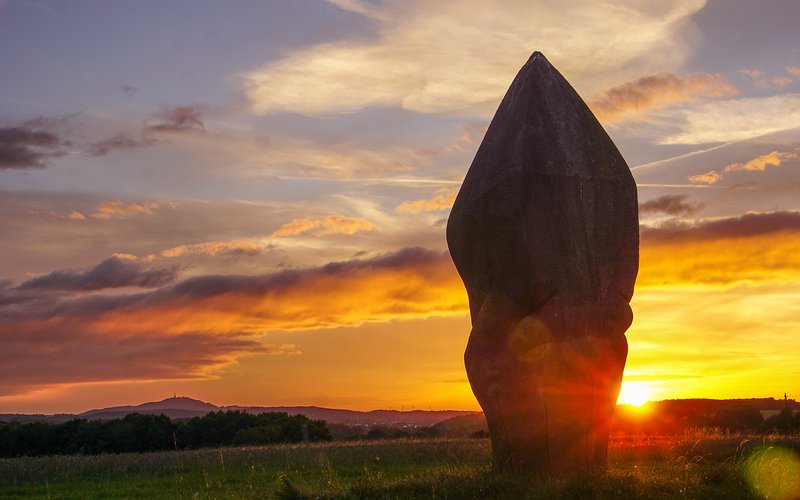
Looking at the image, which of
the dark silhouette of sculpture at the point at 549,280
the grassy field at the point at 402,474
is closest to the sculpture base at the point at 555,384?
the dark silhouette of sculpture at the point at 549,280

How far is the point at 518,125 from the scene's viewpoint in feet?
59.1

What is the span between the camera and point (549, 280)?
1694 centimetres

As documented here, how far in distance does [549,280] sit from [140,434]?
111 ft

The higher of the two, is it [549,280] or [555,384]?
[549,280]

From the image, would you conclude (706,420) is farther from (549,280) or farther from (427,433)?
(549,280)

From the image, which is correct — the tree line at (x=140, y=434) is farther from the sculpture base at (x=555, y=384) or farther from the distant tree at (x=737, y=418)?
the sculpture base at (x=555, y=384)

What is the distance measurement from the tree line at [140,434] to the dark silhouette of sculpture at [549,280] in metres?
27.4

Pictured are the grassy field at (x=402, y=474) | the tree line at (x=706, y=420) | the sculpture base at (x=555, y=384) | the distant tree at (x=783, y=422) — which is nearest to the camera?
the grassy field at (x=402, y=474)

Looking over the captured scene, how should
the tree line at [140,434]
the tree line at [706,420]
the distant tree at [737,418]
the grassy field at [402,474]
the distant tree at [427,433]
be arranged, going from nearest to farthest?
the grassy field at [402,474] < the tree line at [706,420] < the distant tree at [737,418] < the tree line at [140,434] < the distant tree at [427,433]

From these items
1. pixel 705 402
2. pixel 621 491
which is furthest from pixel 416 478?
pixel 705 402

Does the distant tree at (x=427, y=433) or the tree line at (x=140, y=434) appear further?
the distant tree at (x=427, y=433)

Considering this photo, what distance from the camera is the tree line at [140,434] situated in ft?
146

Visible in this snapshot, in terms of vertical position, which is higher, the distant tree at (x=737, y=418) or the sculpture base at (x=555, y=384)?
the sculpture base at (x=555, y=384)

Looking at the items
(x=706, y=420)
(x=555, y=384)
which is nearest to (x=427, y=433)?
(x=706, y=420)
